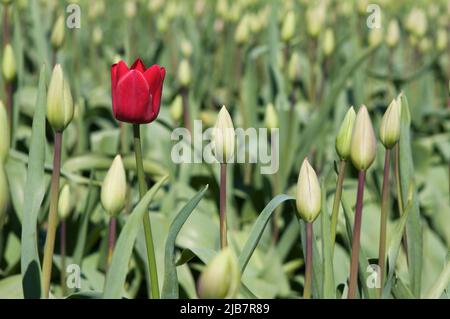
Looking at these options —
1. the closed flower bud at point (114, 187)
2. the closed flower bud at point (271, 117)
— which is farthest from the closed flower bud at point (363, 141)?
the closed flower bud at point (271, 117)

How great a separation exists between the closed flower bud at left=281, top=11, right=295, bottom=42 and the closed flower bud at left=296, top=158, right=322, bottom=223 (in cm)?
129

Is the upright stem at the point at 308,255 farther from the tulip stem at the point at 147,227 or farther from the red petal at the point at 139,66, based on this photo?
the red petal at the point at 139,66

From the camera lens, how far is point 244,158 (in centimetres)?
235

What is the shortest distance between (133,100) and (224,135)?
139 mm

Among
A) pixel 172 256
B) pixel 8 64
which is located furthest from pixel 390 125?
pixel 8 64

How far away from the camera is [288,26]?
7.83ft

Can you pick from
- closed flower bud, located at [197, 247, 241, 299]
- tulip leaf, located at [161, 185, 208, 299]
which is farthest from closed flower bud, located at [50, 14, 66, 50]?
closed flower bud, located at [197, 247, 241, 299]

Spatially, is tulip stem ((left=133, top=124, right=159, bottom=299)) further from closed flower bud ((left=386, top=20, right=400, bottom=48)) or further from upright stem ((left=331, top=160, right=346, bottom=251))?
closed flower bud ((left=386, top=20, right=400, bottom=48))

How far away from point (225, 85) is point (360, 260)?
213 cm

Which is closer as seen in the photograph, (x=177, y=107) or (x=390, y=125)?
(x=390, y=125)

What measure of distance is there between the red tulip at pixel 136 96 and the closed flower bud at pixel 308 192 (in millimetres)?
228

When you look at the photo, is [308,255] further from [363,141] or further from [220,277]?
[220,277]

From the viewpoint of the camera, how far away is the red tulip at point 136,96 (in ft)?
3.71
